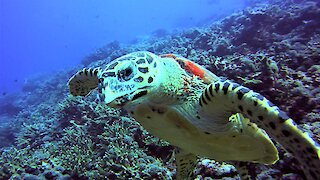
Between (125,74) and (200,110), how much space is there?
70 centimetres

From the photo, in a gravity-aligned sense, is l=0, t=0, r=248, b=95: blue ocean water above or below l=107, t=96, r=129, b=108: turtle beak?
above

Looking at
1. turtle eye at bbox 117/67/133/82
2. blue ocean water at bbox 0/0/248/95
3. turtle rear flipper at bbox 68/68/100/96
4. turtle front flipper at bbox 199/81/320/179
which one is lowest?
turtle front flipper at bbox 199/81/320/179

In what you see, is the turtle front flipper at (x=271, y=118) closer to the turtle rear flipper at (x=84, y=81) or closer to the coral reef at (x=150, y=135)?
the coral reef at (x=150, y=135)

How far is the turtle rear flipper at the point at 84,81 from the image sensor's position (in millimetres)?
3279

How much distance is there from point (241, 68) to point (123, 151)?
2.64 metres

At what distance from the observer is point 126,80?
189 cm

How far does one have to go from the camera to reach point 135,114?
2.13m

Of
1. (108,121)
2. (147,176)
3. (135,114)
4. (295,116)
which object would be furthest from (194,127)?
(108,121)

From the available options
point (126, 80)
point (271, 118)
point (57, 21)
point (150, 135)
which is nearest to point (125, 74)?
point (126, 80)

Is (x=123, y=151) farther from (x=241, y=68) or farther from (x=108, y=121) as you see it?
(x=241, y=68)

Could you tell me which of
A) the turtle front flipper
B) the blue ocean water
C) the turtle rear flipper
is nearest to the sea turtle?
the turtle front flipper

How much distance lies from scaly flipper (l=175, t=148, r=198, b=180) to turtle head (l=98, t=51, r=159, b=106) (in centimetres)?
125

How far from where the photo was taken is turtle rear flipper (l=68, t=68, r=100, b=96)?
3279 mm

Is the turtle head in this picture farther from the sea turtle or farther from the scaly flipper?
the scaly flipper
